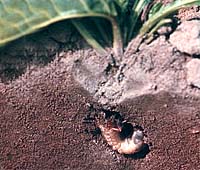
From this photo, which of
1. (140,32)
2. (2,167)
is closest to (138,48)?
(140,32)

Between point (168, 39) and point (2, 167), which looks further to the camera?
point (2, 167)

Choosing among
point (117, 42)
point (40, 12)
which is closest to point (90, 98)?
point (117, 42)

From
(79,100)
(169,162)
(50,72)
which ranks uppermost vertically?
(50,72)

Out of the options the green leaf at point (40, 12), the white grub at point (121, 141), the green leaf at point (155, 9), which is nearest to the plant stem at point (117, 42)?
the green leaf at point (40, 12)

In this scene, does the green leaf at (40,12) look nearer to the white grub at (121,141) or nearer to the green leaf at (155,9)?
the green leaf at (155,9)

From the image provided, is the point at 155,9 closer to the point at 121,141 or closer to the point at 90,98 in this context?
the point at 90,98

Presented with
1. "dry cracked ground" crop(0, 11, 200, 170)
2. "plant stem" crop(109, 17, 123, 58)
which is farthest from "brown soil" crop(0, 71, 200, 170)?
"plant stem" crop(109, 17, 123, 58)

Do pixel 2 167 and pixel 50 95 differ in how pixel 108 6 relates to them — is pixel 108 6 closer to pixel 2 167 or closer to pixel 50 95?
pixel 50 95

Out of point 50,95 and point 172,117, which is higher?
point 50,95
